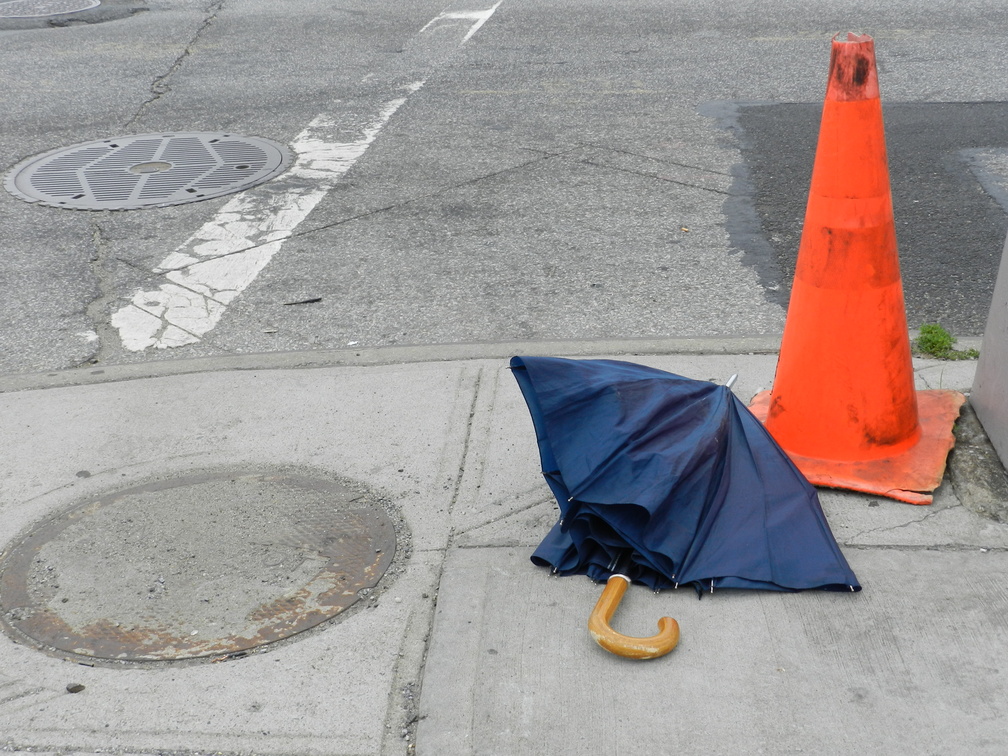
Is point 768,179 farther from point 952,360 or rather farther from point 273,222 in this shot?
point 273,222

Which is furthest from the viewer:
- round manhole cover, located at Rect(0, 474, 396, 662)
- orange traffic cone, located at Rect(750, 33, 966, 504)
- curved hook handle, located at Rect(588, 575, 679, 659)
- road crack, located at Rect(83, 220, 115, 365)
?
road crack, located at Rect(83, 220, 115, 365)

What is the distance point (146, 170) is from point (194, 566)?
170 inches

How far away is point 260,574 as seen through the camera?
2.78 m

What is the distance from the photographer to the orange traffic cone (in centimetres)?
290

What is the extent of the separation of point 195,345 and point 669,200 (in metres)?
2.71

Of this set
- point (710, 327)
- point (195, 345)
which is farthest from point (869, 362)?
point (195, 345)

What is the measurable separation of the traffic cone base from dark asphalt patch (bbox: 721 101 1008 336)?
3.34 feet

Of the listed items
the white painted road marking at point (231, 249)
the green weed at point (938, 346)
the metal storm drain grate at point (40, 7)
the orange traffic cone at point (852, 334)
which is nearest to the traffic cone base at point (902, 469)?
the orange traffic cone at point (852, 334)

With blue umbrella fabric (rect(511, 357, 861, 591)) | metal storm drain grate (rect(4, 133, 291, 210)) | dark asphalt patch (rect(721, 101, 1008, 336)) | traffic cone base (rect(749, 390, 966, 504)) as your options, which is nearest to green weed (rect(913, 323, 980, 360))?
dark asphalt patch (rect(721, 101, 1008, 336))

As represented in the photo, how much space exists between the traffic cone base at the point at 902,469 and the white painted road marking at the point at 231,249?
261 centimetres

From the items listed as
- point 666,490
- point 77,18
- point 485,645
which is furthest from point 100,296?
point 77,18

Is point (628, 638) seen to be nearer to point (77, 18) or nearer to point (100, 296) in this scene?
point (100, 296)

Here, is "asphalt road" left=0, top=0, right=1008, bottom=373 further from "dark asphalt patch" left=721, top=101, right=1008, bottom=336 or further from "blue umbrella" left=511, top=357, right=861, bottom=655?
"blue umbrella" left=511, top=357, right=861, bottom=655

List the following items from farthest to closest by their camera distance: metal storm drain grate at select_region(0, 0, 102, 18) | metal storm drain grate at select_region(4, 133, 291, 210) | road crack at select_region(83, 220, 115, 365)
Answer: metal storm drain grate at select_region(0, 0, 102, 18), metal storm drain grate at select_region(4, 133, 291, 210), road crack at select_region(83, 220, 115, 365)
